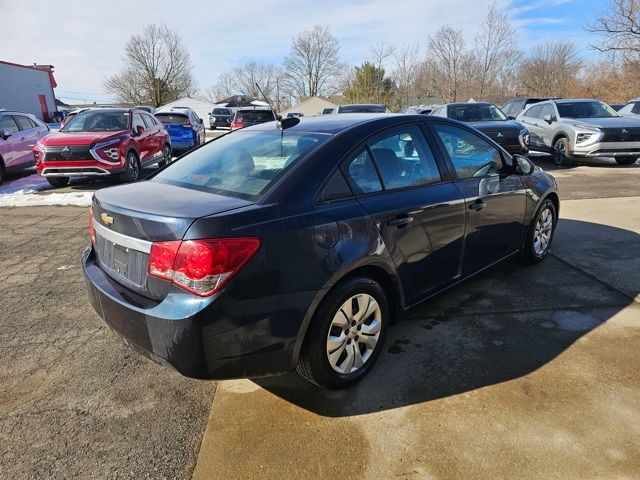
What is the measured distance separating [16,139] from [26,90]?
931 inches

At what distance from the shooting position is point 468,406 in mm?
2623

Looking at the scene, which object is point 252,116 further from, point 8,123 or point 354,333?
point 354,333

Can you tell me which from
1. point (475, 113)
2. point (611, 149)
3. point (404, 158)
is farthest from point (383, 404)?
point (611, 149)

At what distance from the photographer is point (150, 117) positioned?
11953 mm

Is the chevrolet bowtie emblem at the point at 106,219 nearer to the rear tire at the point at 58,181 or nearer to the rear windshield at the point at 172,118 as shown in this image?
the rear tire at the point at 58,181

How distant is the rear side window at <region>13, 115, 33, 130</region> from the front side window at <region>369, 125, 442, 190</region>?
39.4 feet

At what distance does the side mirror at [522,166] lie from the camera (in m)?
4.12

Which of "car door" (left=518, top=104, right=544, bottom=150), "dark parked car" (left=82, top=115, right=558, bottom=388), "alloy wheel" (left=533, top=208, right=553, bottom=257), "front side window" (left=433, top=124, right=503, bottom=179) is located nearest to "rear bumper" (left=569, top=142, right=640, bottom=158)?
"car door" (left=518, top=104, right=544, bottom=150)

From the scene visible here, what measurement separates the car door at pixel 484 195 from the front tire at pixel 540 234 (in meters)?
0.32

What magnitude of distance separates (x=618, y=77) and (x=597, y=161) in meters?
23.0

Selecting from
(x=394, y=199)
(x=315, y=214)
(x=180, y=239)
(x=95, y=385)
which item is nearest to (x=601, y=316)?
(x=394, y=199)

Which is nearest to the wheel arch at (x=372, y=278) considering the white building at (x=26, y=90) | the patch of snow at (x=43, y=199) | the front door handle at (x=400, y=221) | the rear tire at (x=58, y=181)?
the front door handle at (x=400, y=221)

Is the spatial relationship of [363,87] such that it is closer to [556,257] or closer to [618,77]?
[618,77]

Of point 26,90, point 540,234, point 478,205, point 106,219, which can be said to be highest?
point 26,90
